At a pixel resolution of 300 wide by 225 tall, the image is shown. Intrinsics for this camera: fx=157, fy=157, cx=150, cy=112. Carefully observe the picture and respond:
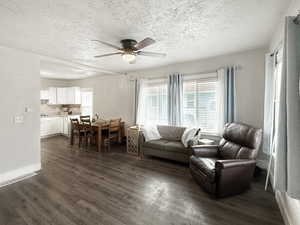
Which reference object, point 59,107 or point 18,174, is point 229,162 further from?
point 59,107

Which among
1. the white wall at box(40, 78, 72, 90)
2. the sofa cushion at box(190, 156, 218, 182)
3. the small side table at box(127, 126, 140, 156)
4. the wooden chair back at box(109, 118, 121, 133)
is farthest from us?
the white wall at box(40, 78, 72, 90)

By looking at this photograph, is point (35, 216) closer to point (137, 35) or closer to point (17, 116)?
point (17, 116)

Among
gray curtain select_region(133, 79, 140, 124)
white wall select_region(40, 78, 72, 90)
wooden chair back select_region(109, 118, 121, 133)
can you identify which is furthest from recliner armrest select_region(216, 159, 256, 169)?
white wall select_region(40, 78, 72, 90)

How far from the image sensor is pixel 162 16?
6.57 feet

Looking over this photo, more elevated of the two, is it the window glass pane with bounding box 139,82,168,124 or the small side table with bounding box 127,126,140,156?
the window glass pane with bounding box 139,82,168,124

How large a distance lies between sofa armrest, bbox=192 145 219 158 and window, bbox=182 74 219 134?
93cm

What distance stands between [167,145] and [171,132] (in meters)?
0.58

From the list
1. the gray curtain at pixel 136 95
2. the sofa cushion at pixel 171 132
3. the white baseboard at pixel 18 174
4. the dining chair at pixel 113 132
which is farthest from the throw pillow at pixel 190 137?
the white baseboard at pixel 18 174

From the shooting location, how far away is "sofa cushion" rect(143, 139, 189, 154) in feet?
11.9

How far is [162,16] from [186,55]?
1.83m

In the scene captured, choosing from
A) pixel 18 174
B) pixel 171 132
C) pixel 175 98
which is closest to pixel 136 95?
pixel 175 98

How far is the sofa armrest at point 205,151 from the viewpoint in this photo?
2.96 meters

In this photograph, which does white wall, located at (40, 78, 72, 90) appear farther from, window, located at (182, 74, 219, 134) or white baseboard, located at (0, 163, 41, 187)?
window, located at (182, 74, 219, 134)

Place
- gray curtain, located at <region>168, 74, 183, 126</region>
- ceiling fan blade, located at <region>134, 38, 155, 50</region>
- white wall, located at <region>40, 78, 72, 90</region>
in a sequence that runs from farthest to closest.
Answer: white wall, located at <region>40, 78, 72, 90</region>, gray curtain, located at <region>168, 74, 183, 126</region>, ceiling fan blade, located at <region>134, 38, 155, 50</region>
